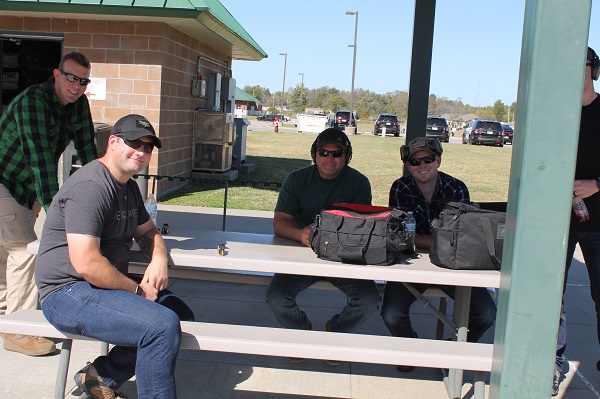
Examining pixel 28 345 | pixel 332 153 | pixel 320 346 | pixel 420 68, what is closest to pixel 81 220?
pixel 320 346

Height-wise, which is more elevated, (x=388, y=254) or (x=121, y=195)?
(x=121, y=195)

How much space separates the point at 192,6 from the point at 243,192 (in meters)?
4.56

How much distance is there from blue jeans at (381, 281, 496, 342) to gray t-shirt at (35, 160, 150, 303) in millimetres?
1725

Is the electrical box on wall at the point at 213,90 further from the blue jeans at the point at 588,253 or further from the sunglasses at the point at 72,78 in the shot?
the blue jeans at the point at 588,253

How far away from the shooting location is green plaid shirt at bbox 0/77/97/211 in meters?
3.83

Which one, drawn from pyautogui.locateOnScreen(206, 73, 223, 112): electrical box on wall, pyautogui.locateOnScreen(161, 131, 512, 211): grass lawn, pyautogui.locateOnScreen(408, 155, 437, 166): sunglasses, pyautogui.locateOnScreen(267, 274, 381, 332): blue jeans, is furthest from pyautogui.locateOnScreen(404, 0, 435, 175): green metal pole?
pyautogui.locateOnScreen(206, 73, 223, 112): electrical box on wall

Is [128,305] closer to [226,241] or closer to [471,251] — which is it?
[226,241]

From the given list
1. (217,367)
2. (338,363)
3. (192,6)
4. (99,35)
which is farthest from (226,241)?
(99,35)

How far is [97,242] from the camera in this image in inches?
119

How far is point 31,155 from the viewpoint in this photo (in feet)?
12.5

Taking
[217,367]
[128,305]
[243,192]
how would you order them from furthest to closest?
[243,192] < [217,367] < [128,305]

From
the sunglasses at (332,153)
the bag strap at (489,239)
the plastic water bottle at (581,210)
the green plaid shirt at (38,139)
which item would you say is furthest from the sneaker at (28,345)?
the plastic water bottle at (581,210)

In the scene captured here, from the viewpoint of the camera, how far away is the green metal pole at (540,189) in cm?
242

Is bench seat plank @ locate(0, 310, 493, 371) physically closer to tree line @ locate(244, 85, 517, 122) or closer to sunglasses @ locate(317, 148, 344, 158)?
sunglasses @ locate(317, 148, 344, 158)
